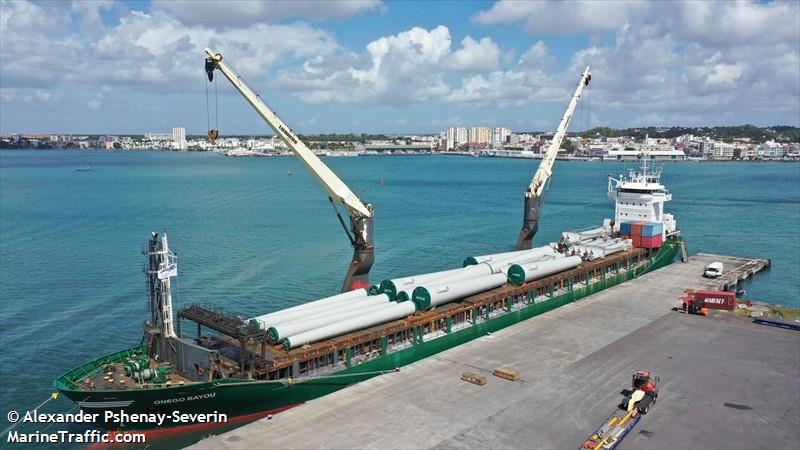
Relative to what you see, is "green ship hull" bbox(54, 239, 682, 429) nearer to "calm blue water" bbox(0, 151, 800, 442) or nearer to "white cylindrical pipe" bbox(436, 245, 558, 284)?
"white cylindrical pipe" bbox(436, 245, 558, 284)

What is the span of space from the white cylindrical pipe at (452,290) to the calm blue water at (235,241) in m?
18.4

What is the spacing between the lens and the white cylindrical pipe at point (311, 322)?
1104 inches

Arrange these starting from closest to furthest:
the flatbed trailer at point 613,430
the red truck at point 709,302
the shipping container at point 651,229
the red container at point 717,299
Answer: the flatbed trailer at point 613,430 < the red truck at point 709,302 < the red container at point 717,299 < the shipping container at point 651,229

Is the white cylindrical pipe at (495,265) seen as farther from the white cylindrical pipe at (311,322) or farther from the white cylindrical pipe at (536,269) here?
the white cylindrical pipe at (311,322)

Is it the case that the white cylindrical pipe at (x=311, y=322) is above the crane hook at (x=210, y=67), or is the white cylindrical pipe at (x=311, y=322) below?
below

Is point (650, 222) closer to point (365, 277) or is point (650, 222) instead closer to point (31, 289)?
point (365, 277)

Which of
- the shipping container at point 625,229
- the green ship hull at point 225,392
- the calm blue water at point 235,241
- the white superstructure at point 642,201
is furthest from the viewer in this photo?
the white superstructure at point 642,201

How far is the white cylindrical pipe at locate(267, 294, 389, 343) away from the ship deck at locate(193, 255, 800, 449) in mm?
3779

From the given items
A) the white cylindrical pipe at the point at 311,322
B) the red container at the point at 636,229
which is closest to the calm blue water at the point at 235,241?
the red container at the point at 636,229

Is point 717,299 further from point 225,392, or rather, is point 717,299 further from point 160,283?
point 160,283

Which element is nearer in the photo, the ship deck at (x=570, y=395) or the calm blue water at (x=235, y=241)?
the ship deck at (x=570, y=395)

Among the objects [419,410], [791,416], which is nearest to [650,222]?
[791,416]

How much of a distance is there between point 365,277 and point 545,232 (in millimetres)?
49798

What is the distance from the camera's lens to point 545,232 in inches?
3450
